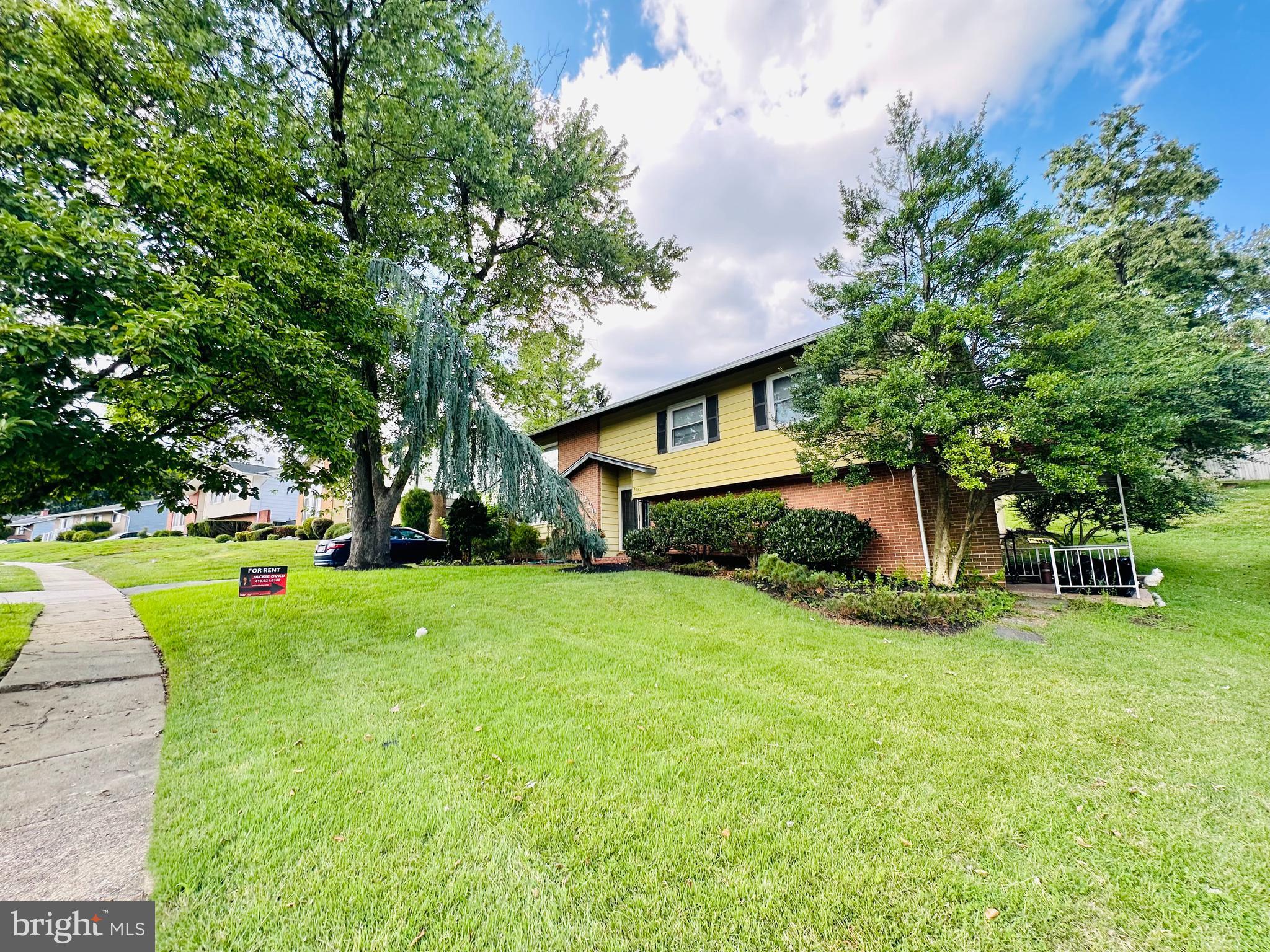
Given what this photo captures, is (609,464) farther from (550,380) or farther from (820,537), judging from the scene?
→ (550,380)

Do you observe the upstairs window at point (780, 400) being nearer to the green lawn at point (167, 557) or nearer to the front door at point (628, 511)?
the front door at point (628, 511)

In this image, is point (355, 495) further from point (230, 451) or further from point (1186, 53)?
point (1186, 53)

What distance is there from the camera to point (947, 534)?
827 cm

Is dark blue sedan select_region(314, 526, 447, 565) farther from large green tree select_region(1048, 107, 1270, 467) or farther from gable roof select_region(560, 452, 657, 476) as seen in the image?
large green tree select_region(1048, 107, 1270, 467)

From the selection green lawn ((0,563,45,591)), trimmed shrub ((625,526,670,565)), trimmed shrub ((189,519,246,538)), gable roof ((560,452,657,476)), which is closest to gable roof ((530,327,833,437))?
gable roof ((560,452,657,476))

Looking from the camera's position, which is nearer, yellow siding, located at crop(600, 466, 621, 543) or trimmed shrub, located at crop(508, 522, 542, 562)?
trimmed shrub, located at crop(508, 522, 542, 562)

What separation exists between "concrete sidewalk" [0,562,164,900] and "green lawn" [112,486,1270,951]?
0.45 ft

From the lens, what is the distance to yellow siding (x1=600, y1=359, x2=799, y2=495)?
10.9 m

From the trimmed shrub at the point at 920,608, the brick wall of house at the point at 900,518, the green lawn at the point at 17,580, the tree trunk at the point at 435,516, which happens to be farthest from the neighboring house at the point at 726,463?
the green lawn at the point at 17,580

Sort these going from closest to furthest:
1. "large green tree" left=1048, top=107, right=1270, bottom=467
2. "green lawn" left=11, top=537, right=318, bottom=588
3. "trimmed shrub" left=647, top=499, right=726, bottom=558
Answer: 1. "trimmed shrub" left=647, top=499, right=726, bottom=558
2. "green lawn" left=11, top=537, right=318, bottom=588
3. "large green tree" left=1048, top=107, right=1270, bottom=467

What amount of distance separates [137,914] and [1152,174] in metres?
26.5

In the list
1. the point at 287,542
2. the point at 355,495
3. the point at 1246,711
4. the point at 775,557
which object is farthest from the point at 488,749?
the point at 287,542

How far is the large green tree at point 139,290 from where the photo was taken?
353 cm

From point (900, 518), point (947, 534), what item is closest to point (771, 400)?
point (900, 518)
